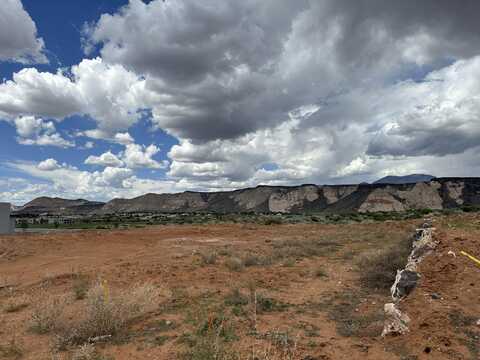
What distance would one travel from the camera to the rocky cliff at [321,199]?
83438mm

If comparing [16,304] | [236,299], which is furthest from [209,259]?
[16,304]

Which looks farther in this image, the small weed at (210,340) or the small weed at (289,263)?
the small weed at (289,263)

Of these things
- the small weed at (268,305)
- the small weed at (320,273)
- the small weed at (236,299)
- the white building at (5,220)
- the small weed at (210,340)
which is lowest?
the small weed at (320,273)

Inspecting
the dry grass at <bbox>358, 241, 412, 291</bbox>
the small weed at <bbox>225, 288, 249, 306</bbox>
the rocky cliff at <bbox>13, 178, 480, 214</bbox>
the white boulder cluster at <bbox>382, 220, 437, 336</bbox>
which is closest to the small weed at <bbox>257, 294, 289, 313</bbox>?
the small weed at <bbox>225, 288, 249, 306</bbox>

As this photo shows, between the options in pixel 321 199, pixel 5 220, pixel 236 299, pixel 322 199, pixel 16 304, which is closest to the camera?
pixel 236 299

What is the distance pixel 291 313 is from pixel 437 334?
3024 mm

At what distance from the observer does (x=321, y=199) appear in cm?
10562

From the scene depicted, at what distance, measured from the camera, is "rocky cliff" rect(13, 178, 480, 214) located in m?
83.4

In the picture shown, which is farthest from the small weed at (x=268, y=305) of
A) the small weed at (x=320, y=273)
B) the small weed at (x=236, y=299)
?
the small weed at (x=320, y=273)

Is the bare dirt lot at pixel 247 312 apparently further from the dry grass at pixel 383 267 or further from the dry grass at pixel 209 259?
the dry grass at pixel 209 259

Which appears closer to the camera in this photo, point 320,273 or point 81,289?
point 81,289

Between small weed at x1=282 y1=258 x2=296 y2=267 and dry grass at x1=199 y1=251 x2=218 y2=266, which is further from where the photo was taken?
dry grass at x1=199 y1=251 x2=218 y2=266

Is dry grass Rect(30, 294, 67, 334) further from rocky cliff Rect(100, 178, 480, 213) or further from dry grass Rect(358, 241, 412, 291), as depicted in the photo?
rocky cliff Rect(100, 178, 480, 213)

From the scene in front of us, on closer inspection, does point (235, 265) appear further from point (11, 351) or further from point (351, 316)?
point (11, 351)
